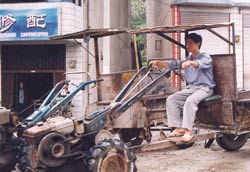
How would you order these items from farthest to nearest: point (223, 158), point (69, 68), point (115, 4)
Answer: point (115, 4), point (69, 68), point (223, 158)

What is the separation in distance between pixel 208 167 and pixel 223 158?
0.89m

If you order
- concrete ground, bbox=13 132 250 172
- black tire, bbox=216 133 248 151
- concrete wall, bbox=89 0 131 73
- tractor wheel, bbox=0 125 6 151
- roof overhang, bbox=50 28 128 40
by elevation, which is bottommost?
concrete ground, bbox=13 132 250 172

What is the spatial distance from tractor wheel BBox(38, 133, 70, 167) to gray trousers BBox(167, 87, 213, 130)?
5.91 feet

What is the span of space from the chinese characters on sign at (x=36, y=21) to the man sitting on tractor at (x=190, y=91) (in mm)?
9666

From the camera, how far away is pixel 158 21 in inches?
717

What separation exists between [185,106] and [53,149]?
2139 mm

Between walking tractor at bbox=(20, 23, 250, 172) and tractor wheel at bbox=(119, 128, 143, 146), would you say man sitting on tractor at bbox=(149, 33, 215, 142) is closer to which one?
walking tractor at bbox=(20, 23, 250, 172)

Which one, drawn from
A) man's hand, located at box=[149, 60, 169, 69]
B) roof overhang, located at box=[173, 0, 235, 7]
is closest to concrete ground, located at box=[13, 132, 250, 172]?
man's hand, located at box=[149, 60, 169, 69]

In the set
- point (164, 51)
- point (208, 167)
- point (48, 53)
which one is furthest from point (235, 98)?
point (48, 53)

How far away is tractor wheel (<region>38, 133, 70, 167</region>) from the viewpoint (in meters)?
5.91

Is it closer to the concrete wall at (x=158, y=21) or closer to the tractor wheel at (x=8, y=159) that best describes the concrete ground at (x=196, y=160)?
the tractor wheel at (x=8, y=159)

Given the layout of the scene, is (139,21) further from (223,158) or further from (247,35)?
(223,158)

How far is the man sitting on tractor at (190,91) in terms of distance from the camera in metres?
6.89

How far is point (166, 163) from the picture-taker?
8188 millimetres
